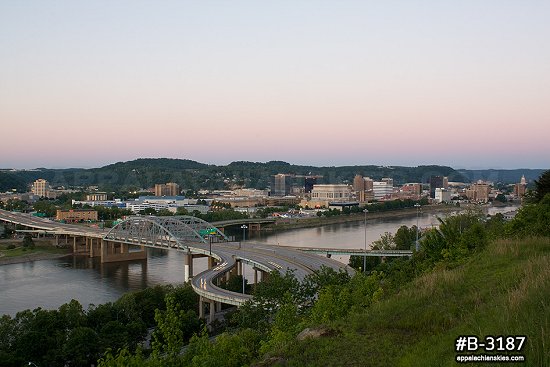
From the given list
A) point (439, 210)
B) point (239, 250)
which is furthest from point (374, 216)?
point (239, 250)

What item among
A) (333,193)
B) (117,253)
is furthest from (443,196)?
(117,253)

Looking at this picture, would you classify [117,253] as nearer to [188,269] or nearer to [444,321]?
[188,269]

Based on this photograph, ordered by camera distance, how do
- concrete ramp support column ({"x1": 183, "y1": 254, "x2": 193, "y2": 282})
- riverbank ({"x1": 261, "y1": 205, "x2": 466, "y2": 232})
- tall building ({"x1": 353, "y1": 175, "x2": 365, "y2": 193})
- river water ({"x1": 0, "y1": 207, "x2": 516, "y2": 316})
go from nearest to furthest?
river water ({"x1": 0, "y1": 207, "x2": 516, "y2": 316})
concrete ramp support column ({"x1": 183, "y1": 254, "x2": 193, "y2": 282})
riverbank ({"x1": 261, "y1": 205, "x2": 466, "y2": 232})
tall building ({"x1": 353, "y1": 175, "x2": 365, "y2": 193})

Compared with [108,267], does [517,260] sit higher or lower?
higher

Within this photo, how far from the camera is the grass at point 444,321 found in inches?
112

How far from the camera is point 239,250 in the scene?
21766mm

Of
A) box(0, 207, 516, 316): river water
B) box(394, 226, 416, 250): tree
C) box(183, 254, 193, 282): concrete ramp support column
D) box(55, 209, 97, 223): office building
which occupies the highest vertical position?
box(394, 226, 416, 250): tree

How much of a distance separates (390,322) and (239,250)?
18149 millimetres

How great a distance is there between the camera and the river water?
55.1ft

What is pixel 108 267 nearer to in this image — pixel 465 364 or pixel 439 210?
pixel 465 364

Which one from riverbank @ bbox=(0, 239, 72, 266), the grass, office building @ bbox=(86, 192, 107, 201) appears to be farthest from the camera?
office building @ bbox=(86, 192, 107, 201)

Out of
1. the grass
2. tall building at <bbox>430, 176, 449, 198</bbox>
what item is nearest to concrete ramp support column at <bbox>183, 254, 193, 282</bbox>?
the grass

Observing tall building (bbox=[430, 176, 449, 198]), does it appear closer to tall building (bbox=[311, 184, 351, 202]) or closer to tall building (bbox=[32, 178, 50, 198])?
tall building (bbox=[311, 184, 351, 202])

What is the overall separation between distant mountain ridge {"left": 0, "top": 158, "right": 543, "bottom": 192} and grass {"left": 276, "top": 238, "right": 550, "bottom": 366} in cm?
7926
